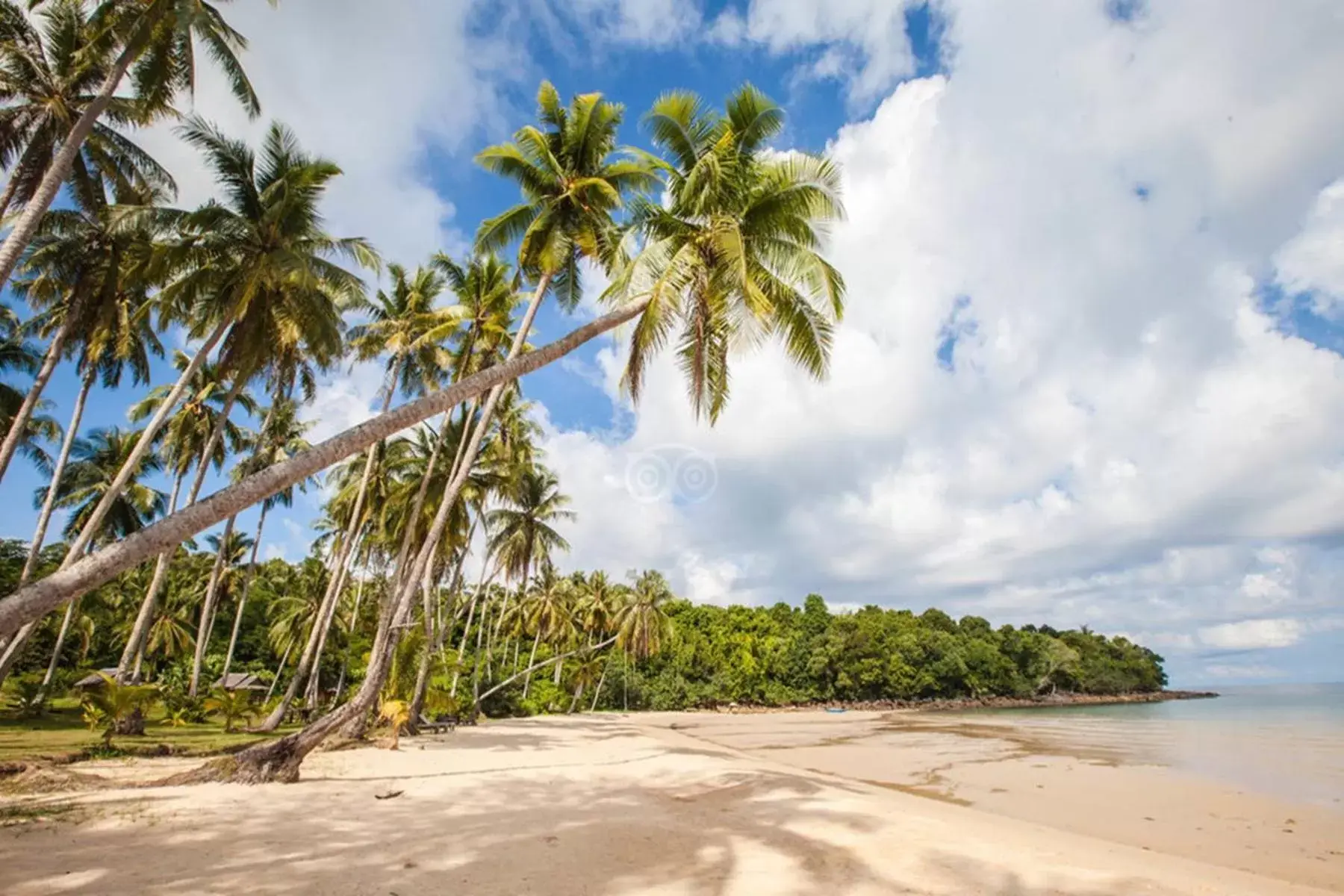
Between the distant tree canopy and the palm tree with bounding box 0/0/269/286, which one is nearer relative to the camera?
the palm tree with bounding box 0/0/269/286

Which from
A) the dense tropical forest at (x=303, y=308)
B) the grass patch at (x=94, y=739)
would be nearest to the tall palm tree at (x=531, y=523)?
the dense tropical forest at (x=303, y=308)

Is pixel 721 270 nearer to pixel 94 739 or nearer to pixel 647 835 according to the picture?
pixel 647 835

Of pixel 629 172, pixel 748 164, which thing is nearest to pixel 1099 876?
pixel 748 164

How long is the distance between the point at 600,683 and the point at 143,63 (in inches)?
1572

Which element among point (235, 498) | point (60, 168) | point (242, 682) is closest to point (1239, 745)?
point (235, 498)

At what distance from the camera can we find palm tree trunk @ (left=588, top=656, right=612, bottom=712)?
4281cm

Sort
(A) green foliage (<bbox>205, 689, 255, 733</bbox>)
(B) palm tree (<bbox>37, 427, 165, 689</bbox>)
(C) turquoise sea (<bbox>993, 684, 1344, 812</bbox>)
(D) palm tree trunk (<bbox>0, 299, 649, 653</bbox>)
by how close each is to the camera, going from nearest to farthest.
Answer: (D) palm tree trunk (<bbox>0, 299, 649, 653</bbox>) → (C) turquoise sea (<bbox>993, 684, 1344, 812</bbox>) → (A) green foliage (<bbox>205, 689, 255, 733</bbox>) → (B) palm tree (<bbox>37, 427, 165, 689</bbox>)

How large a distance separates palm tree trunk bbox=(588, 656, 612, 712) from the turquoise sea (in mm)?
24849

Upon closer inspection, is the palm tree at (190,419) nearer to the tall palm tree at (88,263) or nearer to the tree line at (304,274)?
the tree line at (304,274)

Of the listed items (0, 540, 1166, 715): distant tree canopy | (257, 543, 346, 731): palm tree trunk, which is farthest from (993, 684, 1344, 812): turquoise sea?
(257, 543, 346, 731): palm tree trunk

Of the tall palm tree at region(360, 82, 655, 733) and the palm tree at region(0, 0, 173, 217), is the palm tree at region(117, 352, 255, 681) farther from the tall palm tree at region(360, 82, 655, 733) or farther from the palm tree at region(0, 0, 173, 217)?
the tall palm tree at region(360, 82, 655, 733)

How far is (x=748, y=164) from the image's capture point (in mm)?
9922

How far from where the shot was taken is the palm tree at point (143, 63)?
8.27m

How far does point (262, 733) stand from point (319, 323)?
10.4 m
